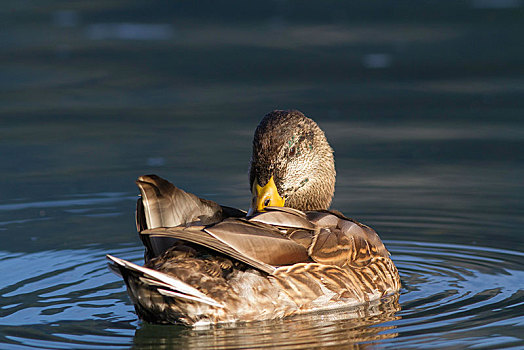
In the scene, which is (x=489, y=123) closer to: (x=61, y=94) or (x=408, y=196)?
(x=408, y=196)

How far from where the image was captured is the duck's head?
761 cm

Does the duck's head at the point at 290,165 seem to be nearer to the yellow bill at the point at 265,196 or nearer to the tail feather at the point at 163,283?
the yellow bill at the point at 265,196

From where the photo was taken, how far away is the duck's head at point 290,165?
7605 mm

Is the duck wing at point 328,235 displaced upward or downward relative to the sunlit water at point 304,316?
upward

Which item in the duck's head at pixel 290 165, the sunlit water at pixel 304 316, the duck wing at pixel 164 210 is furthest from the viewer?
the duck's head at pixel 290 165

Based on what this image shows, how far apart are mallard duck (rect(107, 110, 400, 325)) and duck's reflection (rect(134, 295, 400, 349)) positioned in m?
0.07

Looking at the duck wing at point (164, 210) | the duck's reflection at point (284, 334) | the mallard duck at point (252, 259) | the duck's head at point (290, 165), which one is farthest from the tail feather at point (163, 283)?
the duck's head at point (290, 165)

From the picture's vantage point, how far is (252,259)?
618 centimetres

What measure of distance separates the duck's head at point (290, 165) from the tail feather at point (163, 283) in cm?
129

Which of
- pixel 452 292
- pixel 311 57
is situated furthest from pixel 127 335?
pixel 311 57

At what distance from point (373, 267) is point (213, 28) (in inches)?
372

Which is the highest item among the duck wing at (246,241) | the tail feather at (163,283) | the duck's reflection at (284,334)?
the duck wing at (246,241)

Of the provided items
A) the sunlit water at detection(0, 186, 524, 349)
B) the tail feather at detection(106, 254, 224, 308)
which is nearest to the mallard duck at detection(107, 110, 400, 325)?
the tail feather at detection(106, 254, 224, 308)

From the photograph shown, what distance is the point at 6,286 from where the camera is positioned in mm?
7414
